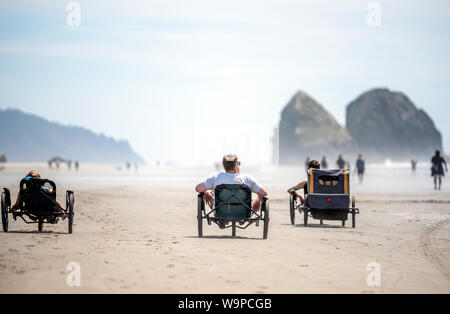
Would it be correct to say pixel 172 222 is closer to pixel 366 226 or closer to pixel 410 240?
pixel 366 226

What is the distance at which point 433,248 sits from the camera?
10.2 m

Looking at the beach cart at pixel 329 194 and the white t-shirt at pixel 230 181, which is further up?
the white t-shirt at pixel 230 181

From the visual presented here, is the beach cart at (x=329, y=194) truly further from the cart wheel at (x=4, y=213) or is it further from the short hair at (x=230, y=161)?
the cart wheel at (x=4, y=213)

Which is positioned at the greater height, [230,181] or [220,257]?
[230,181]

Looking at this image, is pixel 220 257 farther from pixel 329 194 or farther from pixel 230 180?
pixel 329 194

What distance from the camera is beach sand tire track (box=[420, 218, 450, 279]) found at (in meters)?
8.29

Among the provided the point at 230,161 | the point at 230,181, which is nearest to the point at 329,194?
the point at 230,181

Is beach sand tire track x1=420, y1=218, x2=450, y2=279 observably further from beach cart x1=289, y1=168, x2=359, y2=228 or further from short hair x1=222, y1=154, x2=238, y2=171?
short hair x1=222, y1=154, x2=238, y2=171

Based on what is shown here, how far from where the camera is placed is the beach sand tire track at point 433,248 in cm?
829

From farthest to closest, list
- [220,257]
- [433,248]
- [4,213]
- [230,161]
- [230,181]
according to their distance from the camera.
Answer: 1. [4,213]
2. [230,181]
3. [230,161]
4. [433,248]
5. [220,257]

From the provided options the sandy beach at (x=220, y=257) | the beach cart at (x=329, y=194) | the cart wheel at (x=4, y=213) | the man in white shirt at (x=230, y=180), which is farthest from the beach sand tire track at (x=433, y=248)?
the cart wheel at (x=4, y=213)

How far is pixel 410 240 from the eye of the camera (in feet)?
37.0
